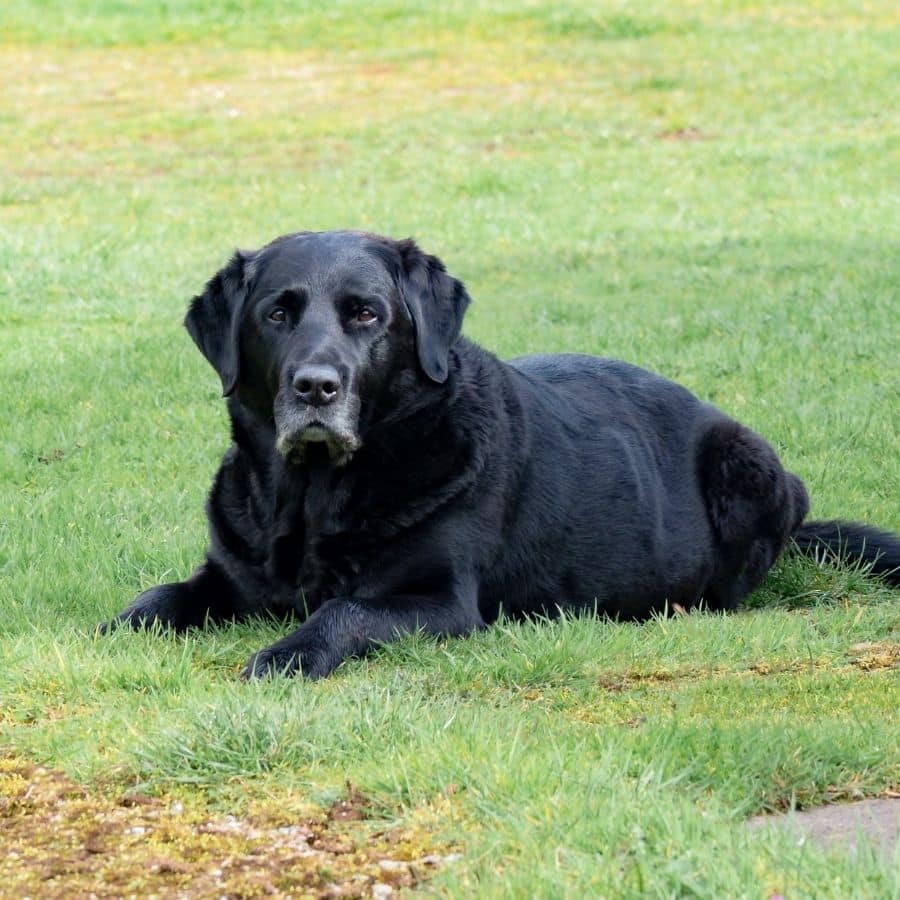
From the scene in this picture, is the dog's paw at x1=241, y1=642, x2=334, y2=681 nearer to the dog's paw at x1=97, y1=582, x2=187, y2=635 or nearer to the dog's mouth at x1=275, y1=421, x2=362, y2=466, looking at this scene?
the dog's paw at x1=97, y1=582, x2=187, y2=635

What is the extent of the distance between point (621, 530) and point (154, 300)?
7503 millimetres

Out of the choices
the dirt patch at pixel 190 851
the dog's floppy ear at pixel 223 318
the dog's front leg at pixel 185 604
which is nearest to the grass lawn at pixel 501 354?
Answer: the dirt patch at pixel 190 851

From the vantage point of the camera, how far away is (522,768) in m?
3.73

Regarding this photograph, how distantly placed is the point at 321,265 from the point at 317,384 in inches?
21.4

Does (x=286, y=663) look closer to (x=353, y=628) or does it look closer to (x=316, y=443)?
(x=353, y=628)

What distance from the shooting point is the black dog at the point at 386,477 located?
543 cm

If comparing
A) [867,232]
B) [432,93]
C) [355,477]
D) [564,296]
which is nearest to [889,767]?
[355,477]

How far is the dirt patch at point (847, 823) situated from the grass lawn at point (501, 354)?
8cm

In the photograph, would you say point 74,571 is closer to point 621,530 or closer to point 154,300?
point 621,530

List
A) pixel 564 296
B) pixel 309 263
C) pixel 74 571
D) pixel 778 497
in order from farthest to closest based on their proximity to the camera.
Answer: pixel 564 296 → pixel 778 497 → pixel 74 571 → pixel 309 263

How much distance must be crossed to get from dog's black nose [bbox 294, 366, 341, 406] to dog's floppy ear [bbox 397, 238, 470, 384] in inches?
19.6

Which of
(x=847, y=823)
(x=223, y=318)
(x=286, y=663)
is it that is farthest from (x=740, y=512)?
(x=847, y=823)

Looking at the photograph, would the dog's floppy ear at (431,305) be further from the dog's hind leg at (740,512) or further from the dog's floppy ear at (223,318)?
the dog's hind leg at (740,512)

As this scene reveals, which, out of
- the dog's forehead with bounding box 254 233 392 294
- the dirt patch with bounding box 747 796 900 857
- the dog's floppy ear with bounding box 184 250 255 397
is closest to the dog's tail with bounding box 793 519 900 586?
the dog's forehead with bounding box 254 233 392 294
